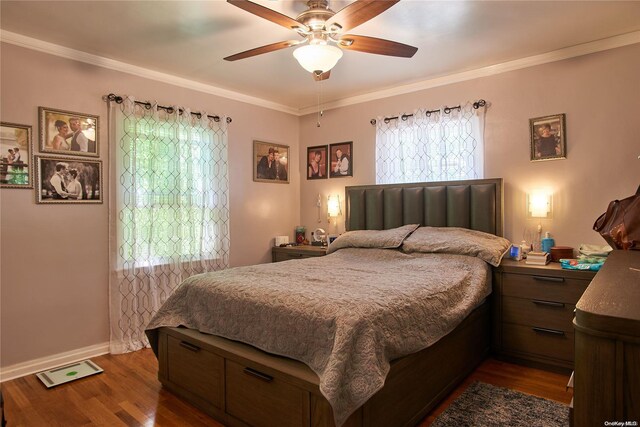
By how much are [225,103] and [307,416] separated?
3500 mm

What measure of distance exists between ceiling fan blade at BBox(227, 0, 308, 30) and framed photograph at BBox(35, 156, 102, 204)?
2.13 meters

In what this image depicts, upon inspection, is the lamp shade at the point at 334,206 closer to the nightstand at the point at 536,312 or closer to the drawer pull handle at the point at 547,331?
the nightstand at the point at 536,312

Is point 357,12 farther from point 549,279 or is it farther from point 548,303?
point 548,303

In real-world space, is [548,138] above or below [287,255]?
above

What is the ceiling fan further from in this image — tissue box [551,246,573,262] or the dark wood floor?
the dark wood floor

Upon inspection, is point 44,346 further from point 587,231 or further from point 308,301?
point 587,231

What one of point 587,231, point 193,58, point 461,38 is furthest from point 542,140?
point 193,58

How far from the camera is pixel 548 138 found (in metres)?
3.27

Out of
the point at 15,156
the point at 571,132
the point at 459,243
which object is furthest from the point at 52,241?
the point at 571,132

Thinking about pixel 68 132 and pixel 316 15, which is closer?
pixel 316 15

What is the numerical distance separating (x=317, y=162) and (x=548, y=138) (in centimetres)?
262

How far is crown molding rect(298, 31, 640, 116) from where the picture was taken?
295 centimetres

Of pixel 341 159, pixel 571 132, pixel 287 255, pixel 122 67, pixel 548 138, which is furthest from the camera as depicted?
pixel 341 159

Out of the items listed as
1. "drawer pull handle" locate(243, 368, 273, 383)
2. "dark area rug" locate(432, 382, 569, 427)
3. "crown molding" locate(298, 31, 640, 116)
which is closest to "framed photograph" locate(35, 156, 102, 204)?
"drawer pull handle" locate(243, 368, 273, 383)
